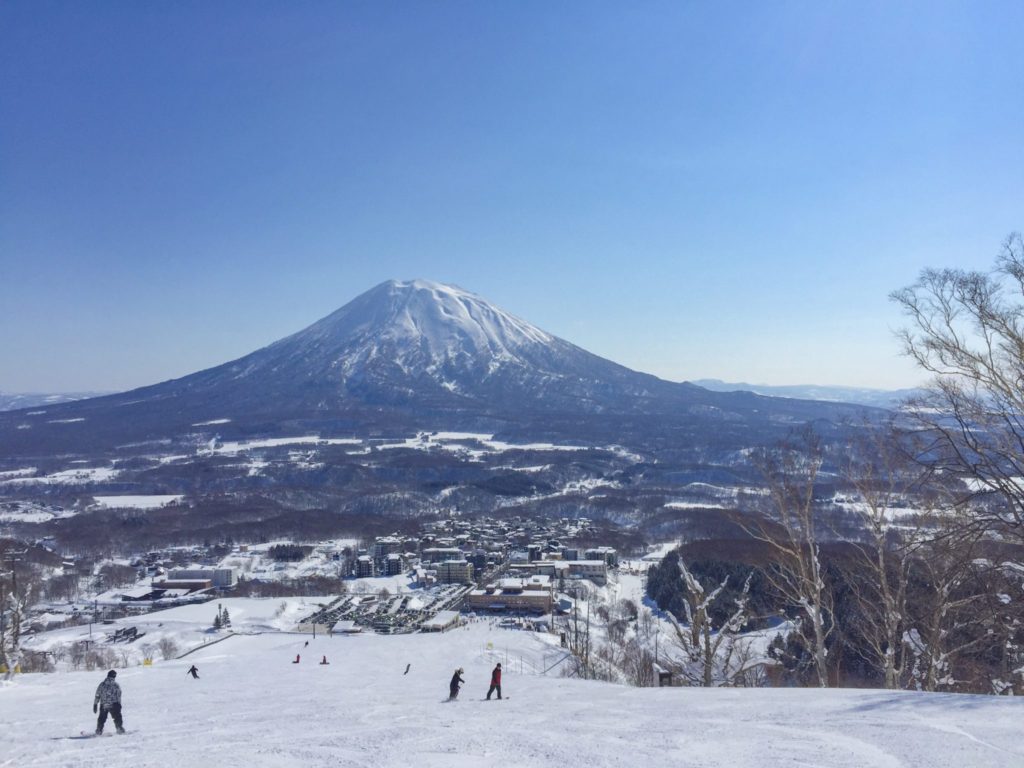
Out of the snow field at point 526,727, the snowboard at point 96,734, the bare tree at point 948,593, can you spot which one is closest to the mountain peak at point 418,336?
the snow field at point 526,727

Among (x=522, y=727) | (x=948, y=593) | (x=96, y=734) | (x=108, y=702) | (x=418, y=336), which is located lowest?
(x=96, y=734)

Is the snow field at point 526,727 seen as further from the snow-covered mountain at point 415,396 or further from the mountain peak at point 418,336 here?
the mountain peak at point 418,336

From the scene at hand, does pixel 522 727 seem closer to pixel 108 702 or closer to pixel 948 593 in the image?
pixel 108 702

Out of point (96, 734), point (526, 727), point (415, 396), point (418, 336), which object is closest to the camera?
point (526, 727)

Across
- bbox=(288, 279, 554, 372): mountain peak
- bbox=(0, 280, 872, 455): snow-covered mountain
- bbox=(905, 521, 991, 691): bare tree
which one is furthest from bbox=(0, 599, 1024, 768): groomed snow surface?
bbox=(288, 279, 554, 372): mountain peak

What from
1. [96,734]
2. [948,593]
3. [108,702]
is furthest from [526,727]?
[948,593]

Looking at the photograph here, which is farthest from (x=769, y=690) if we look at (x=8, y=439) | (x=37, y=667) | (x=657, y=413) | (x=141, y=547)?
(x=8, y=439)
